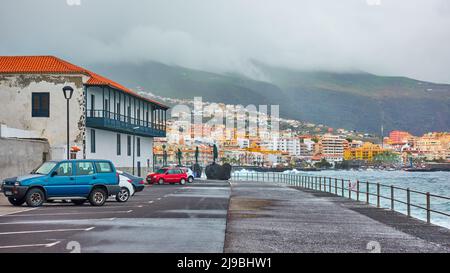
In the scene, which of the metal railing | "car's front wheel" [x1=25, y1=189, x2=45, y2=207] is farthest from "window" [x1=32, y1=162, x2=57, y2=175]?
the metal railing

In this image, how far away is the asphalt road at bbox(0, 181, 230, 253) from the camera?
1280cm

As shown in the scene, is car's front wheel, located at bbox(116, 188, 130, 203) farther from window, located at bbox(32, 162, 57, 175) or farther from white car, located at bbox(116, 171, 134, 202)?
window, located at bbox(32, 162, 57, 175)

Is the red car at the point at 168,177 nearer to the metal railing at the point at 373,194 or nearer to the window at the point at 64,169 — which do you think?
the metal railing at the point at 373,194

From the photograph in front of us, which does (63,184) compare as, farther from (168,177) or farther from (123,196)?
(168,177)

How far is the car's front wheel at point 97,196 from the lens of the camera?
85.4 ft

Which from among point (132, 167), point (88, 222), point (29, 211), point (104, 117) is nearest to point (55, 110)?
point (104, 117)

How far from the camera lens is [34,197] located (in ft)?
82.3

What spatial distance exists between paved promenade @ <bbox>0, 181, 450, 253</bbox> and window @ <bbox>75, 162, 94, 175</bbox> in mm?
2060

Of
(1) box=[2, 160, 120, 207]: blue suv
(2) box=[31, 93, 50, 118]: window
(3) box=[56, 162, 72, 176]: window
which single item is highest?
(2) box=[31, 93, 50, 118]: window

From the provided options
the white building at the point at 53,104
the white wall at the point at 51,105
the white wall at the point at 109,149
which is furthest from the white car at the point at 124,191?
the white wall at the point at 109,149

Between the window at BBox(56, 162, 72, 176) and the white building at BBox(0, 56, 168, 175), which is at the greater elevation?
the white building at BBox(0, 56, 168, 175)

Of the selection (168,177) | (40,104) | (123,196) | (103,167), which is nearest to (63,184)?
(103,167)

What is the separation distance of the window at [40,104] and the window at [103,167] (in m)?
32.3

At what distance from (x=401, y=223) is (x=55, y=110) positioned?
1650 inches
